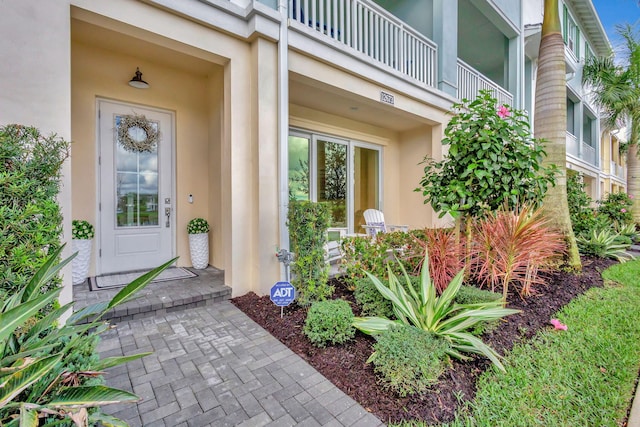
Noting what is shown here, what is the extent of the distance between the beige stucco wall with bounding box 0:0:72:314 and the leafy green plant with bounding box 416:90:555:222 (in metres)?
4.11

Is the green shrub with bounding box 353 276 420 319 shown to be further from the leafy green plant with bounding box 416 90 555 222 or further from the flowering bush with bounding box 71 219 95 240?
the flowering bush with bounding box 71 219 95 240

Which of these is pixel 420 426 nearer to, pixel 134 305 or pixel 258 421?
pixel 258 421

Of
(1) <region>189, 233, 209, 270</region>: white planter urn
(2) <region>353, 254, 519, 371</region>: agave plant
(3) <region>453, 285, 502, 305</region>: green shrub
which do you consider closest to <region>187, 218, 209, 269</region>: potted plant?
(1) <region>189, 233, 209, 270</region>: white planter urn

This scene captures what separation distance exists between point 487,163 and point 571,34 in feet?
46.4

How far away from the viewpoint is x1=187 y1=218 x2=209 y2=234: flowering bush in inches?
194

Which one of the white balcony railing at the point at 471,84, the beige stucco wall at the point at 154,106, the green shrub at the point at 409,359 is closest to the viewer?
the green shrub at the point at 409,359

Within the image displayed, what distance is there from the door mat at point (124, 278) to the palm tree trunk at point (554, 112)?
6.03 m

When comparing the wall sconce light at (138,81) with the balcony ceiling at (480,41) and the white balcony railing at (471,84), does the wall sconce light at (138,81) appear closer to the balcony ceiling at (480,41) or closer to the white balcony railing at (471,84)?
the white balcony railing at (471,84)

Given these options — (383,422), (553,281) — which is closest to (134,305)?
(383,422)

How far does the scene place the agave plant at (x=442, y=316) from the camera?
2395 millimetres

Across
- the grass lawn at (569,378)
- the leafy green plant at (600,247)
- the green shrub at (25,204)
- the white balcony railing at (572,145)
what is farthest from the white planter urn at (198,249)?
the white balcony railing at (572,145)

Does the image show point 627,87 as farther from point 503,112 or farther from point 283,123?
point 283,123

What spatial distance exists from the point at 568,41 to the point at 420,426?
50.8 ft

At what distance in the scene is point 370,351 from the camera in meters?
2.62
